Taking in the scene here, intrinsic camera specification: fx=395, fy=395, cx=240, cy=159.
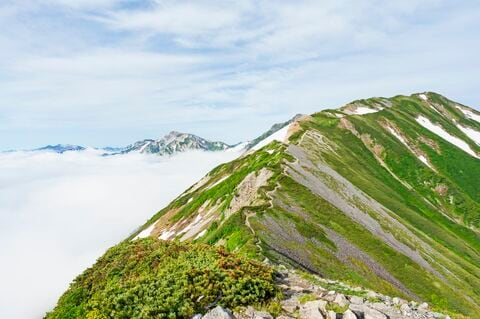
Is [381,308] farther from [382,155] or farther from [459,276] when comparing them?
[382,155]

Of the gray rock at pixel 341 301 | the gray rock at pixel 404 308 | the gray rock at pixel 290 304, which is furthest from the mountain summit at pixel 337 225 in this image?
the gray rock at pixel 290 304

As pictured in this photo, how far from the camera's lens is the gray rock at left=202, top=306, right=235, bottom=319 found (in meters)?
16.8

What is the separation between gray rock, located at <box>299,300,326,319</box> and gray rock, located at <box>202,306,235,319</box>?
131 inches

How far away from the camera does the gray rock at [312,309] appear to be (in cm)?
1766

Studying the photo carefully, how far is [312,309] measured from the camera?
18.1m

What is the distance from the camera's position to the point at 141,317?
16703 millimetres

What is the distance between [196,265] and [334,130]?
5818 inches

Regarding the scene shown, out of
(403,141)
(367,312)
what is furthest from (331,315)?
(403,141)

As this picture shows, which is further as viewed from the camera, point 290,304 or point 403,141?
point 403,141

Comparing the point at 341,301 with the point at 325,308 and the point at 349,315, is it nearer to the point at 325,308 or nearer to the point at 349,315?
the point at 325,308

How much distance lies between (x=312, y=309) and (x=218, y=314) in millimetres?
4422

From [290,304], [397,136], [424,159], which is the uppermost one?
[397,136]

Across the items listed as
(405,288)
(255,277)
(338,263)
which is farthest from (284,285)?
(405,288)

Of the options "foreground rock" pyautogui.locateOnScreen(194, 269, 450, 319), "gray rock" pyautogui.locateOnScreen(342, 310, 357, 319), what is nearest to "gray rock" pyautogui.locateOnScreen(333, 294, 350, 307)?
"foreground rock" pyautogui.locateOnScreen(194, 269, 450, 319)
